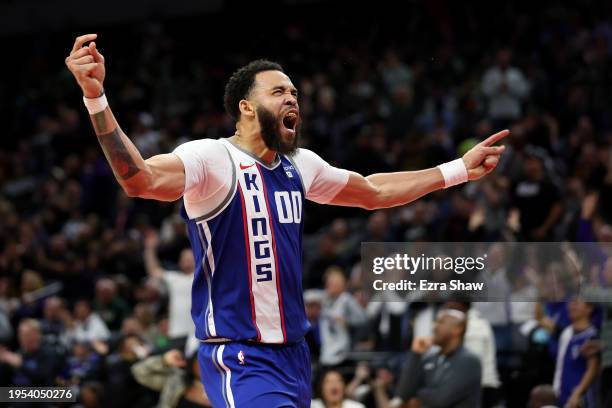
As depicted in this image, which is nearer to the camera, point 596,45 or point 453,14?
point 596,45

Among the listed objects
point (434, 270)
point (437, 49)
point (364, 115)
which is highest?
point (437, 49)

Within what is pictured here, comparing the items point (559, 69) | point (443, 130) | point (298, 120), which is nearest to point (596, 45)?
point (559, 69)

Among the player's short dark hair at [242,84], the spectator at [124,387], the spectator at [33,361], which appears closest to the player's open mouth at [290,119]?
the player's short dark hair at [242,84]

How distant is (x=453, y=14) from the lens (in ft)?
58.3

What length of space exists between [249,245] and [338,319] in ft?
21.3

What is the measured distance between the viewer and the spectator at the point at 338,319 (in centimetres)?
1137

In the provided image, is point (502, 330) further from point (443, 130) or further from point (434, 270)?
point (443, 130)

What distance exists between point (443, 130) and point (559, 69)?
7.08ft

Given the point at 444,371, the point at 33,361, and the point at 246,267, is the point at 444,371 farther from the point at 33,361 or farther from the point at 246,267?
the point at 246,267

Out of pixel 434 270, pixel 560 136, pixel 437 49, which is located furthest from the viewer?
pixel 437 49

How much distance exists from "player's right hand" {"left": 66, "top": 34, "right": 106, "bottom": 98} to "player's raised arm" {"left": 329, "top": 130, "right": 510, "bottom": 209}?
5.68 ft

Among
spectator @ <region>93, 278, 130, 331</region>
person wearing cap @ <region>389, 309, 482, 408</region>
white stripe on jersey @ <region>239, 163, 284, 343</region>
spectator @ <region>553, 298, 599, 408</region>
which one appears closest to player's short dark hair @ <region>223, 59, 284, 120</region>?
white stripe on jersey @ <region>239, 163, 284, 343</region>

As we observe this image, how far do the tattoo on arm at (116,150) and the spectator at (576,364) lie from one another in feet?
16.2

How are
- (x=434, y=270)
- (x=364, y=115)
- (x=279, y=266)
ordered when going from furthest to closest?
1. (x=364, y=115)
2. (x=434, y=270)
3. (x=279, y=266)
